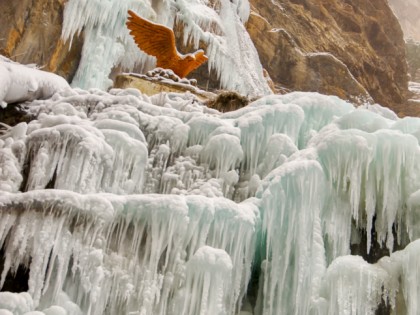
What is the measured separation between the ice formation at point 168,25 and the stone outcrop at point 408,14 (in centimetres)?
2399

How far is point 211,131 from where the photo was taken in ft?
13.9

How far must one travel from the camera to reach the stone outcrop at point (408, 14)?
35.8 meters

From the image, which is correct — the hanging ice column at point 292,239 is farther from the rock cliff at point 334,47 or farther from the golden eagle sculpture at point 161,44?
the rock cliff at point 334,47

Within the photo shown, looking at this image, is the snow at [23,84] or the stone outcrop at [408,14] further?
the stone outcrop at [408,14]

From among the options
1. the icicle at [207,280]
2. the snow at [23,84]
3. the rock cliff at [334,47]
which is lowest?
the icicle at [207,280]

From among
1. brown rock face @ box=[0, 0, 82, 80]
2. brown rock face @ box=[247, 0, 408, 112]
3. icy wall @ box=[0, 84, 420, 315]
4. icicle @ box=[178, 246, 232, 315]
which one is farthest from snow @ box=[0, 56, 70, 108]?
brown rock face @ box=[247, 0, 408, 112]

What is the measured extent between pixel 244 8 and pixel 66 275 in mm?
14567

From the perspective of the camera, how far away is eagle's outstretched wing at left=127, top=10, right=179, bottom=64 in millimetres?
8195

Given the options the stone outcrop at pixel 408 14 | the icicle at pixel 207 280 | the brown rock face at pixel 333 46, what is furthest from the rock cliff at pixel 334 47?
the stone outcrop at pixel 408 14

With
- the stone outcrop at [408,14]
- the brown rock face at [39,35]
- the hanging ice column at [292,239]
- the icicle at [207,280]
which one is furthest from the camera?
the stone outcrop at [408,14]

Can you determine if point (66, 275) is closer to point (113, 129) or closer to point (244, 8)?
point (113, 129)

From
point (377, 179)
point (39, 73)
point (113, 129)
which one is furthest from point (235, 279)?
point (39, 73)

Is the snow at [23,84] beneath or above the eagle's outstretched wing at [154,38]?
beneath

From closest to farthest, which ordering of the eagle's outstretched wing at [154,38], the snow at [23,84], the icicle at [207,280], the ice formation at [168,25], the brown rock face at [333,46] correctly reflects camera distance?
the icicle at [207,280] < the snow at [23,84] < the eagle's outstretched wing at [154,38] < the ice formation at [168,25] < the brown rock face at [333,46]
